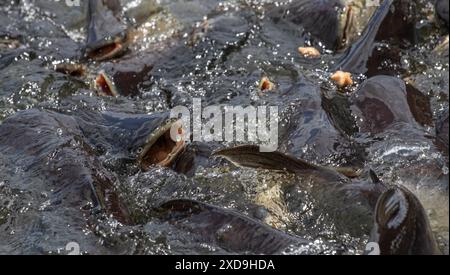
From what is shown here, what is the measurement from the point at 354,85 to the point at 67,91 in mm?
1974

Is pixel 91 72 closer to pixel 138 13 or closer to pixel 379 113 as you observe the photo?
pixel 138 13

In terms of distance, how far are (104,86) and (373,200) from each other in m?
2.29

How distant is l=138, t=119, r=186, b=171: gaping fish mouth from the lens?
4.16 m

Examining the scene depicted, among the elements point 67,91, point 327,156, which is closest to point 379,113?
point 327,156

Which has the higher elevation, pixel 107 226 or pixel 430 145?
pixel 430 145

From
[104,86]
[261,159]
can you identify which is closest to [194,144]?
[261,159]

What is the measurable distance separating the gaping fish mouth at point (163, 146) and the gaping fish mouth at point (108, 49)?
1.47 metres

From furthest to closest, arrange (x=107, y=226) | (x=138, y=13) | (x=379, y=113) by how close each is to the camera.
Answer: (x=138, y=13) → (x=379, y=113) → (x=107, y=226)

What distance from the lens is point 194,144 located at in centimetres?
438

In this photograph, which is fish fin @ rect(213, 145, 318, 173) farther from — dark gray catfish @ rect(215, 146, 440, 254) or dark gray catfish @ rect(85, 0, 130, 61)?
dark gray catfish @ rect(85, 0, 130, 61)

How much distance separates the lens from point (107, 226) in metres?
3.69

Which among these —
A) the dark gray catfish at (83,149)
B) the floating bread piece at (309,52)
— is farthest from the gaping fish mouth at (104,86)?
the floating bread piece at (309,52)

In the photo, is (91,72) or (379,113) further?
(91,72)
